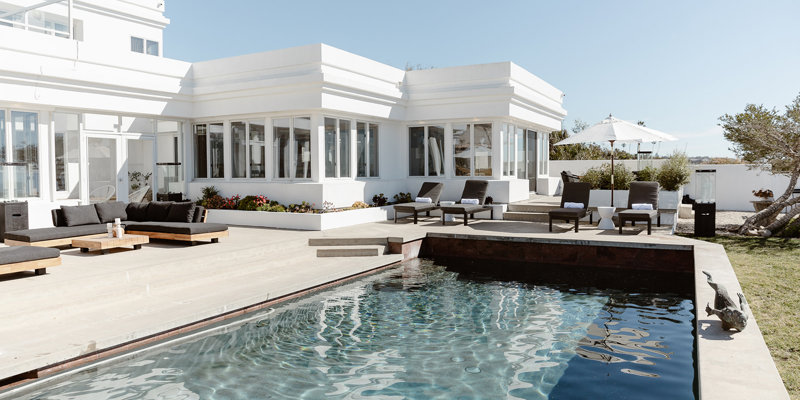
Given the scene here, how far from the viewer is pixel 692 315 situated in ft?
22.3

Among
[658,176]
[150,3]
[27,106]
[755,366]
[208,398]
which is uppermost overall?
[150,3]

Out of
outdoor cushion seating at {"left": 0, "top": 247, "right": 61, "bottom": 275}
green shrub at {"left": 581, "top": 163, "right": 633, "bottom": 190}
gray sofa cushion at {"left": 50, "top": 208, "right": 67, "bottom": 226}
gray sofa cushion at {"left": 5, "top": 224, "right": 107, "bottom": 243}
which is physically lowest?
outdoor cushion seating at {"left": 0, "top": 247, "right": 61, "bottom": 275}

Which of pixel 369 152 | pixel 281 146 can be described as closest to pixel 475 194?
pixel 369 152

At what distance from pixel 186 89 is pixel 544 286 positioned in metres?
10.8

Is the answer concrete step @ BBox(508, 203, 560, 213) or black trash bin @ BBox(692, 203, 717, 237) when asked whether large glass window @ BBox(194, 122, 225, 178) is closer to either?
concrete step @ BBox(508, 203, 560, 213)

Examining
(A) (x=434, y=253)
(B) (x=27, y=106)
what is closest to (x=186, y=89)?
(B) (x=27, y=106)

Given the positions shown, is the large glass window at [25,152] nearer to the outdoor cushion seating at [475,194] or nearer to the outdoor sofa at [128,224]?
the outdoor sofa at [128,224]

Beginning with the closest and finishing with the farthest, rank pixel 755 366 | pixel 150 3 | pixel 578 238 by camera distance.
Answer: pixel 755 366
pixel 578 238
pixel 150 3

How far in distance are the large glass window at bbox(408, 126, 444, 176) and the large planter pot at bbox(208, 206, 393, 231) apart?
2.25 meters

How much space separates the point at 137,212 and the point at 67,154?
264 centimetres

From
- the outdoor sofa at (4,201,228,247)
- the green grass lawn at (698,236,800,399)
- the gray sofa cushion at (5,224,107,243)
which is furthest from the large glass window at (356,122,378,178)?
the green grass lawn at (698,236,800,399)

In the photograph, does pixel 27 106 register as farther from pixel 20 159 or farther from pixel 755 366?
pixel 755 366

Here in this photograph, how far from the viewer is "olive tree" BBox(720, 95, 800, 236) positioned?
12773mm

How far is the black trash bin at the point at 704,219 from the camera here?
12219mm
